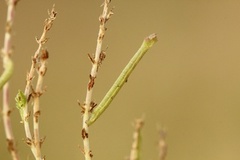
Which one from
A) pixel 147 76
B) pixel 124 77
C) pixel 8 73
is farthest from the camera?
pixel 147 76

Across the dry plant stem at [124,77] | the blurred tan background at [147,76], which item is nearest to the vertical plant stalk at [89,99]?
the dry plant stem at [124,77]

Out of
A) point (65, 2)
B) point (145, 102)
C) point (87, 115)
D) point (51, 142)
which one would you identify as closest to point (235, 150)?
point (145, 102)

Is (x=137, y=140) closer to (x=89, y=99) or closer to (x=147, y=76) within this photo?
(x=89, y=99)

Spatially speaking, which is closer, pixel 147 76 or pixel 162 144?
pixel 162 144

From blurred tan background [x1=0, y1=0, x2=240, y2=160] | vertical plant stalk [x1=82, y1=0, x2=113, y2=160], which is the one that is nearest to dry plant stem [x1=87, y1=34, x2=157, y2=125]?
vertical plant stalk [x1=82, y1=0, x2=113, y2=160]

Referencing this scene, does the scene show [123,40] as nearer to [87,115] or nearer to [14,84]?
[14,84]

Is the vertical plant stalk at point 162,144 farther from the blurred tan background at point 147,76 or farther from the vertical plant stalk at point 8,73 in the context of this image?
the blurred tan background at point 147,76

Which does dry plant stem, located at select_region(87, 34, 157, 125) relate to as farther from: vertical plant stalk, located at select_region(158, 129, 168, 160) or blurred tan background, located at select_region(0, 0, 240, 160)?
blurred tan background, located at select_region(0, 0, 240, 160)

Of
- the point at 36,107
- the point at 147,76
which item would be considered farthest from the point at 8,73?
the point at 147,76
